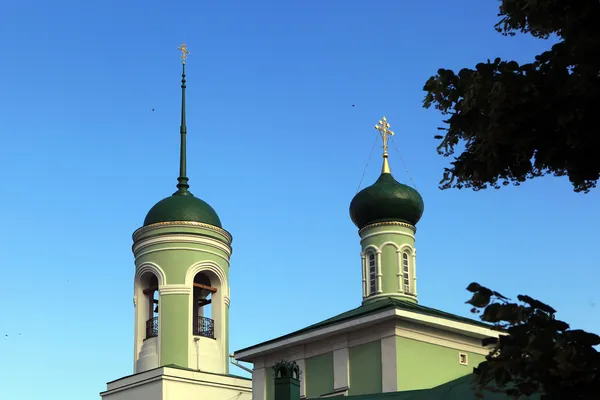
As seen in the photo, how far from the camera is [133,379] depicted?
21.1 meters

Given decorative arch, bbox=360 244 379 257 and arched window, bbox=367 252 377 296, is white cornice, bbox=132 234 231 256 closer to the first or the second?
decorative arch, bbox=360 244 379 257

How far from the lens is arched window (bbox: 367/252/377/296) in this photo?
62.4 ft

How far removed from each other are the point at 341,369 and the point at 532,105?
41.8ft

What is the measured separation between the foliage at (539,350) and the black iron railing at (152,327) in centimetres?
1690

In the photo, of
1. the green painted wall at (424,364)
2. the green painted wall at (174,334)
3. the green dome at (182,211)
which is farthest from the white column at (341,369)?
the green dome at (182,211)

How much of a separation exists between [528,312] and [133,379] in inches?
681

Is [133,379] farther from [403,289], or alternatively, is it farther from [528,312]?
[528,312]

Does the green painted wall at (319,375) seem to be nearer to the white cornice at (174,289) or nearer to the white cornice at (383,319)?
the white cornice at (383,319)

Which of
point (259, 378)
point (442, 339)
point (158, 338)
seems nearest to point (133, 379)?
point (158, 338)

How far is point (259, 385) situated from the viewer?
60.6 feet

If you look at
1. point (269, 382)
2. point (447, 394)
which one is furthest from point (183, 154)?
point (447, 394)

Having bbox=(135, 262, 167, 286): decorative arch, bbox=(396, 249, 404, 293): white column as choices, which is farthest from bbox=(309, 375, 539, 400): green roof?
bbox=(135, 262, 167, 286): decorative arch

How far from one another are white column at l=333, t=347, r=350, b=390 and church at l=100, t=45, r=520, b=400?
0.02 meters

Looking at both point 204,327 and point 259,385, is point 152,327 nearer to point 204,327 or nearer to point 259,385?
point 204,327
